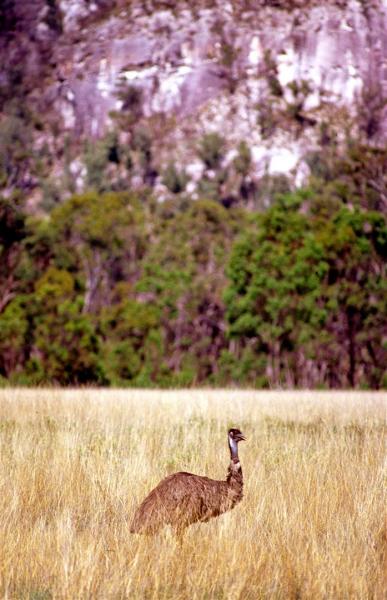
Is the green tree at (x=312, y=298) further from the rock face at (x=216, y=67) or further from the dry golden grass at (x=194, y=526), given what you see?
the rock face at (x=216, y=67)

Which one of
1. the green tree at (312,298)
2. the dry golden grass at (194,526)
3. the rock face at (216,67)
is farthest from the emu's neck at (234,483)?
the rock face at (216,67)

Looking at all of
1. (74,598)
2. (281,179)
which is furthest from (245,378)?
(281,179)

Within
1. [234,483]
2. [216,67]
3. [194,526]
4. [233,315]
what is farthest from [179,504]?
[216,67]

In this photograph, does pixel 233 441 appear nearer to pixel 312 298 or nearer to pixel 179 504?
pixel 179 504

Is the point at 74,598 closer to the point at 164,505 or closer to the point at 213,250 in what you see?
the point at 164,505

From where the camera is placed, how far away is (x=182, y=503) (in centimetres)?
668

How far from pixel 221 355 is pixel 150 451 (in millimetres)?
28469

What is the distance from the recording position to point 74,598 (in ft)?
18.0

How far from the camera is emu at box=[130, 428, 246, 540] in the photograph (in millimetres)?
6602

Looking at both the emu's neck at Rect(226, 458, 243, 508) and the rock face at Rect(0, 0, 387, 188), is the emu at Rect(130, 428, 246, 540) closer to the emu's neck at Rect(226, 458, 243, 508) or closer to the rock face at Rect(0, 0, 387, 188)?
the emu's neck at Rect(226, 458, 243, 508)

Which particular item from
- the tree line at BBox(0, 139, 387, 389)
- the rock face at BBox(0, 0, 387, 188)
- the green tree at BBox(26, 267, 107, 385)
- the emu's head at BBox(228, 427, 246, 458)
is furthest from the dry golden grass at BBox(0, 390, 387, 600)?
the rock face at BBox(0, 0, 387, 188)

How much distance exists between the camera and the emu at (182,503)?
6602 mm

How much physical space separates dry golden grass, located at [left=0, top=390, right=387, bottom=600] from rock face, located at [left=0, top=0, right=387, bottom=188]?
82.5 m

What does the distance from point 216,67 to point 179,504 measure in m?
110
